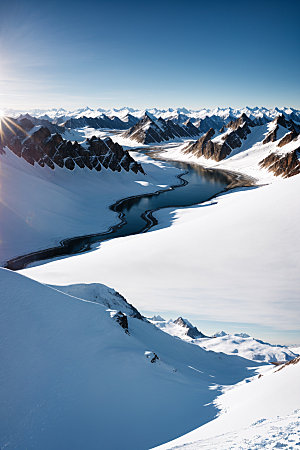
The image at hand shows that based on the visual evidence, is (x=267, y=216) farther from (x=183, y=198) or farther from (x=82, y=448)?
(x=183, y=198)

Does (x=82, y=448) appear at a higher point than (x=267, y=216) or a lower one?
lower

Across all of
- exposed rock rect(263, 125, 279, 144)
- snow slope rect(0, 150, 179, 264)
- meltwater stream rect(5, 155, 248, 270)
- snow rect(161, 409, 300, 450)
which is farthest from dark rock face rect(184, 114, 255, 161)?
snow rect(161, 409, 300, 450)

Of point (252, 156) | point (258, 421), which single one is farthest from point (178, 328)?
point (252, 156)

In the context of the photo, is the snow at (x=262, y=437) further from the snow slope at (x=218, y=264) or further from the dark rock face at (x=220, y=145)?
the dark rock face at (x=220, y=145)

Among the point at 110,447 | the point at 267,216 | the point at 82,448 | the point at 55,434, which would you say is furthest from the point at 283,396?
the point at 267,216

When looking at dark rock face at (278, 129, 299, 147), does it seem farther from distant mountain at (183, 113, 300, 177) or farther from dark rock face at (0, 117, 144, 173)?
dark rock face at (0, 117, 144, 173)
